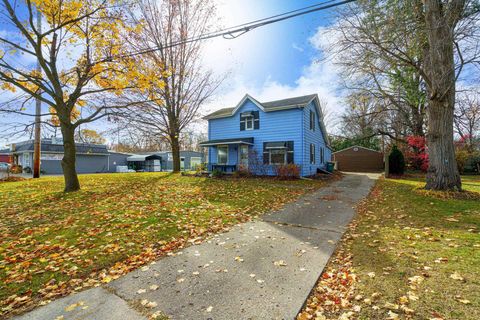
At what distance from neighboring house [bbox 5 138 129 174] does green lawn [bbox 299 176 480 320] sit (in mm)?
30367

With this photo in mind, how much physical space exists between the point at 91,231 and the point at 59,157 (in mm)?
32313

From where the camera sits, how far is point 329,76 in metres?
11.5

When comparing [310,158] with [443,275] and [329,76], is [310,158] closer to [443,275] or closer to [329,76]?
[329,76]

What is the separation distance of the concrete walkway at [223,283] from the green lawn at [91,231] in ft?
1.44

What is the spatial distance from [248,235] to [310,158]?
1318cm

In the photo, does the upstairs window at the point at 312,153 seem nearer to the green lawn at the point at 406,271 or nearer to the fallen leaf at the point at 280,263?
the green lawn at the point at 406,271

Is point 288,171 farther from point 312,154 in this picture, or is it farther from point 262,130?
point 312,154

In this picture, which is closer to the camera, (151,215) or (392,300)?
(392,300)

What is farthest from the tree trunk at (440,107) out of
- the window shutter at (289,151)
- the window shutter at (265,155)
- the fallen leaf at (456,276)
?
the window shutter at (265,155)

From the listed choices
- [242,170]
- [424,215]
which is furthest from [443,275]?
[242,170]

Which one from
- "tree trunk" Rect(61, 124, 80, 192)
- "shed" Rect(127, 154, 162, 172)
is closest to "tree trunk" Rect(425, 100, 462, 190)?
"tree trunk" Rect(61, 124, 80, 192)

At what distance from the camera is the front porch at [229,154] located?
16505 millimetres

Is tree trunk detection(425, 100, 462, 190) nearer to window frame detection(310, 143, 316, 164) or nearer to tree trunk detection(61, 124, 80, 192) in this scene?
window frame detection(310, 143, 316, 164)

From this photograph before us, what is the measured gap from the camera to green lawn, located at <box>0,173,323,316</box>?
3051 millimetres
